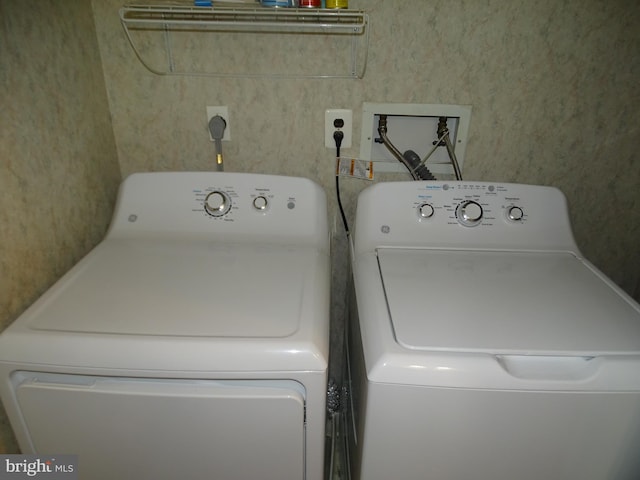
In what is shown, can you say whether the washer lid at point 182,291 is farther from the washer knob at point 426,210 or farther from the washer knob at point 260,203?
the washer knob at point 426,210

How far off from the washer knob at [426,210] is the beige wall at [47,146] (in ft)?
3.13

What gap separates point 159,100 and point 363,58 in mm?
645

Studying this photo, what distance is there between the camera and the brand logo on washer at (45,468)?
0.78 meters

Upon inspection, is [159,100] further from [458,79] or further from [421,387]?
[421,387]

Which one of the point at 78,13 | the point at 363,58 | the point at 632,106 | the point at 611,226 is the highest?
the point at 78,13

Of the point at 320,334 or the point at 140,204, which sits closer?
the point at 320,334

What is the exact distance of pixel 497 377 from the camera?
2.15ft

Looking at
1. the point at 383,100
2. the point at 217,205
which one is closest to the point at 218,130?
the point at 217,205

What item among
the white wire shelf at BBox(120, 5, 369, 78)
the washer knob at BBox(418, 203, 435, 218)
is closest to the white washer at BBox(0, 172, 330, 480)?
the washer knob at BBox(418, 203, 435, 218)

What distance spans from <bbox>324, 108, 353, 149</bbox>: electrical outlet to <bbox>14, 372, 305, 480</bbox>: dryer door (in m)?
0.81

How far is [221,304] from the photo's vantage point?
2.59ft

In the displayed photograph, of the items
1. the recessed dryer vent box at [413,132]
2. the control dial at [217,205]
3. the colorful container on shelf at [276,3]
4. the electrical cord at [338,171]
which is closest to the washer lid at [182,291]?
the control dial at [217,205]

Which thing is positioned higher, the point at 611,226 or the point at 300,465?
the point at 611,226

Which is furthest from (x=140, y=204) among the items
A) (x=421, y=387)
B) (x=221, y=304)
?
(x=421, y=387)
